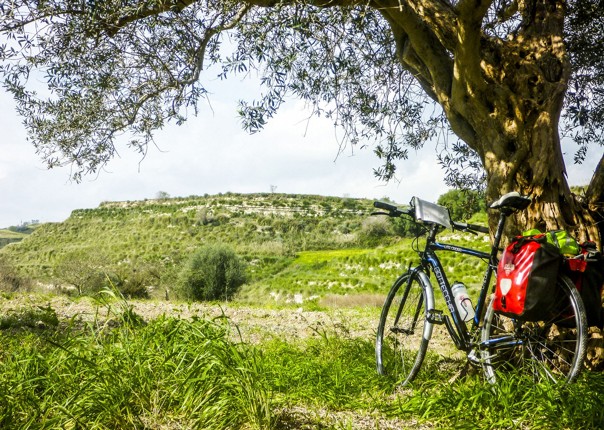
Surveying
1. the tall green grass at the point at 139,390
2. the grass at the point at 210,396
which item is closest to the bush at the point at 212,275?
the grass at the point at 210,396

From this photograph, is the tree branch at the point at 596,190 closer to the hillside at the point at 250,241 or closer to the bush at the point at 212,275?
the bush at the point at 212,275

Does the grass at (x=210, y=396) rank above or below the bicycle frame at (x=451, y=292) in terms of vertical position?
below

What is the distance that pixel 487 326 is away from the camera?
13.3 ft

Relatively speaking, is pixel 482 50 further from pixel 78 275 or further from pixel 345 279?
A: pixel 345 279

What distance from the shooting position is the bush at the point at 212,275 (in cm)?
2233

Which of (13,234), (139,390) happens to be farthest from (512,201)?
(13,234)

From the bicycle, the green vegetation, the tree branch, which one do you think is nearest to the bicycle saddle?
the bicycle

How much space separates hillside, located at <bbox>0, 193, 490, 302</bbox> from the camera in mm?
30516

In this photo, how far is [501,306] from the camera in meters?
3.69

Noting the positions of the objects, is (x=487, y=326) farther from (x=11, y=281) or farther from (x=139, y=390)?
(x=11, y=281)

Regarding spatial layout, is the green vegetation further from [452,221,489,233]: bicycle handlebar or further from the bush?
[452,221,489,233]: bicycle handlebar

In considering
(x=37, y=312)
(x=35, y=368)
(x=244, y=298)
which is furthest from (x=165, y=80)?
(x=244, y=298)

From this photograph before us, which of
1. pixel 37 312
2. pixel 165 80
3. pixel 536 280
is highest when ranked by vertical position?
pixel 165 80

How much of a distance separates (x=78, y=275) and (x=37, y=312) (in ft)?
53.4
